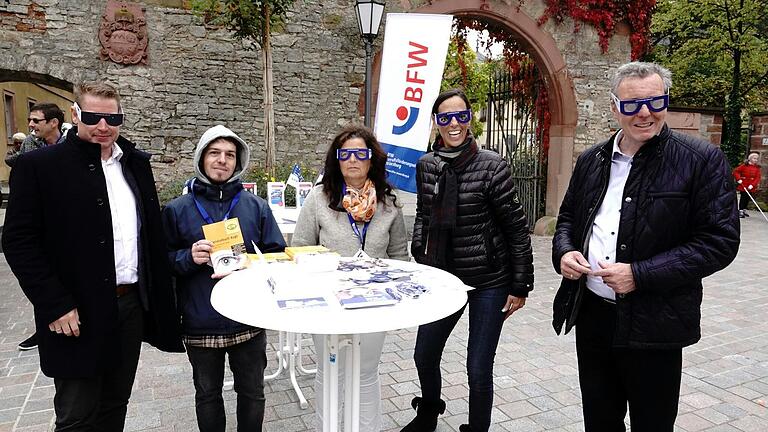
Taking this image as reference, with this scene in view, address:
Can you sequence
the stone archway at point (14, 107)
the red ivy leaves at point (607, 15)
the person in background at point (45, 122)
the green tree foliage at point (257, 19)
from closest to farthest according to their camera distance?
1. the person in background at point (45, 122)
2. the green tree foliage at point (257, 19)
3. the red ivy leaves at point (607, 15)
4. the stone archway at point (14, 107)

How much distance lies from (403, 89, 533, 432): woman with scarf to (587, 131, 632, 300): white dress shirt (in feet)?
1.65

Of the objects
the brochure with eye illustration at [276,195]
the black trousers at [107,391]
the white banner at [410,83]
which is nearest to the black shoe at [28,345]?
the brochure with eye illustration at [276,195]

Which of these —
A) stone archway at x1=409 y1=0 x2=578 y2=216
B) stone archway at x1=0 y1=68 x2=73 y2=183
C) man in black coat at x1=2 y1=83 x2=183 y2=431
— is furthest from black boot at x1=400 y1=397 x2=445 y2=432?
stone archway at x1=0 y1=68 x2=73 y2=183

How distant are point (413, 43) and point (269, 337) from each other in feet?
10.7

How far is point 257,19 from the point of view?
23.2 ft

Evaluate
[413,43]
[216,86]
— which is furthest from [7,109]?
[413,43]

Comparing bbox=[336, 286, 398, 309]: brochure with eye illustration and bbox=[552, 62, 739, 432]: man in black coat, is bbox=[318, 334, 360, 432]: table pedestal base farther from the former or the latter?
bbox=[552, 62, 739, 432]: man in black coat

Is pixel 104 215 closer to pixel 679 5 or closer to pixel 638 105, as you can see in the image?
pixel 638 105

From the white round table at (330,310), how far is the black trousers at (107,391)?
45 centimetres

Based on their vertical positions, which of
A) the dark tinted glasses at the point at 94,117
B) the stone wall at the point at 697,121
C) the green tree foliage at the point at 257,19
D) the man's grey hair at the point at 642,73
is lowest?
the dark tinted glasses at the point at 94,117

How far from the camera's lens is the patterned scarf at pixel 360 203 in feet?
8.87

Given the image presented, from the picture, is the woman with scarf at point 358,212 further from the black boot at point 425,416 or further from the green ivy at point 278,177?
the green ivy at point 278,177

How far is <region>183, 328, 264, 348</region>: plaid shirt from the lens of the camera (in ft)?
7.56

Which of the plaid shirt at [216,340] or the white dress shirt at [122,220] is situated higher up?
the white dress shirt at [122,220]
